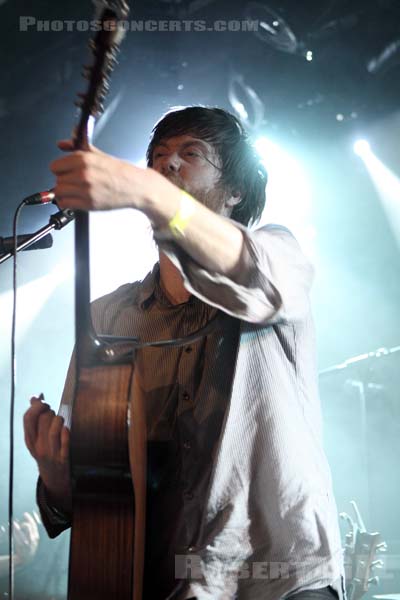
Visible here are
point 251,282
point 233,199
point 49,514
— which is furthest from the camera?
point 233,199

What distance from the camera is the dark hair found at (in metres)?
2.42

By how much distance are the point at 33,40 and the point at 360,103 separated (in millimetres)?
2712

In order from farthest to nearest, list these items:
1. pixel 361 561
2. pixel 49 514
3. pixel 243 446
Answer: pixel 361 561 < pixel 49 514 < pixel 243 446

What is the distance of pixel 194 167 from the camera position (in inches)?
90.0

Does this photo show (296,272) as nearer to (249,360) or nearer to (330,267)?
(249,360)

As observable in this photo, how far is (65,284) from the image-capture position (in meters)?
5.96

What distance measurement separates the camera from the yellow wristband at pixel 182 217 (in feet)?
4.80

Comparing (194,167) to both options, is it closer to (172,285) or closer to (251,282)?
(172,285)

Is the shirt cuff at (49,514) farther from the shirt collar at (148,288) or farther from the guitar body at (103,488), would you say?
the shirt collar at (148,288)

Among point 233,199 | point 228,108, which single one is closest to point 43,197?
point 233,199

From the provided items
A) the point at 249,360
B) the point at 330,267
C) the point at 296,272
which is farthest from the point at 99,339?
the point at 330,267

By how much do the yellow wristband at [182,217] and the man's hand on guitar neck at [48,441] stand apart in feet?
2.17

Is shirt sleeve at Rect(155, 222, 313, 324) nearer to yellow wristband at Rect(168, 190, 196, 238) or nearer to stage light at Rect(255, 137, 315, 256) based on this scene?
yellow wristband at Rect(168, 190, 196, 238)

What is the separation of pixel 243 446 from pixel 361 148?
201 inches
